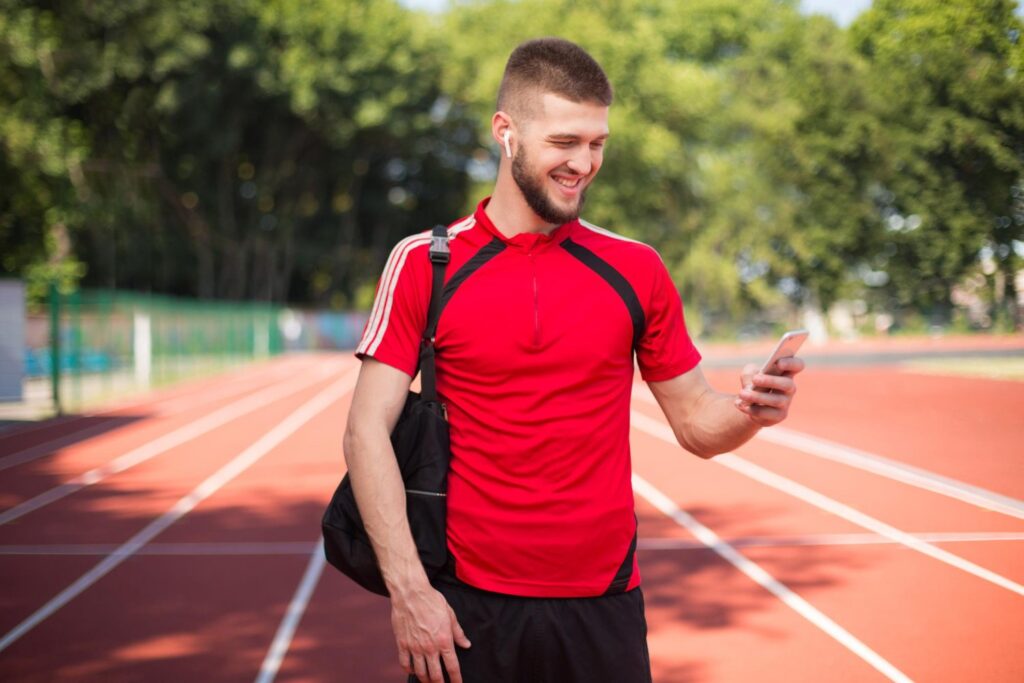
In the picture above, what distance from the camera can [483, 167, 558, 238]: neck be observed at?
230cm

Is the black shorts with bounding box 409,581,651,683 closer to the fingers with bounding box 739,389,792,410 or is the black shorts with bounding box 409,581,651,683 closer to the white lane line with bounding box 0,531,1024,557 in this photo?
the fingers with bounding box 739,389,792,410

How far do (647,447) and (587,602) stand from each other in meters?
11.1

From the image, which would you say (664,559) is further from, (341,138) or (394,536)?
(341,138)

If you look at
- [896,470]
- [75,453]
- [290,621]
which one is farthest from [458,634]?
[75,453]

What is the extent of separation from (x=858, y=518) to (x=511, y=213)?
6.80 metres

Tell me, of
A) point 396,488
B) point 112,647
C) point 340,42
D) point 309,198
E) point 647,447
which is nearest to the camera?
point 396,488

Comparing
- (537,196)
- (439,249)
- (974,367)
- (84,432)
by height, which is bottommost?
(84,432)

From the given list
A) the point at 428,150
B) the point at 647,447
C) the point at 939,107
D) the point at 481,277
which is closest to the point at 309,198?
the point at 428,150

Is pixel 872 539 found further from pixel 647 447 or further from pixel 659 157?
pixel 659 157

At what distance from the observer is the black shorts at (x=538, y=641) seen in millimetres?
2191

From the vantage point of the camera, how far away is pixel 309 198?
44719 millimetres

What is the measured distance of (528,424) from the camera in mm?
2162

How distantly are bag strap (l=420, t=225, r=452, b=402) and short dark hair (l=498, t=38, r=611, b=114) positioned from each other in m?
0.33

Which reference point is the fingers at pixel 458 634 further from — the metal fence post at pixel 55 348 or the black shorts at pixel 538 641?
the metal fence post at pixel 55 348
